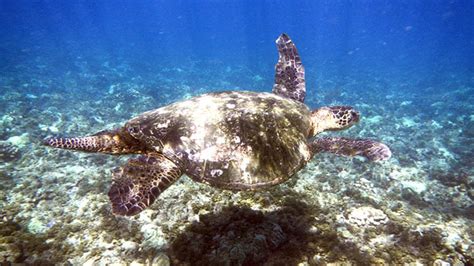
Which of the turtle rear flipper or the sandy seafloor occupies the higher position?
the turtle rear flipper

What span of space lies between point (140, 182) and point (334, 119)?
3646mm

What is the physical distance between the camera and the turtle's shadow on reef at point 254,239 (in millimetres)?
4102

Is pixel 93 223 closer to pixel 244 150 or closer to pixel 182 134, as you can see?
pixel 182 134

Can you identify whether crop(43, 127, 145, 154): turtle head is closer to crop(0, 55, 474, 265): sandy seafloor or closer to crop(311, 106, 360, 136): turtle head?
crop(0, 55, 474, 265): sandy seafloor

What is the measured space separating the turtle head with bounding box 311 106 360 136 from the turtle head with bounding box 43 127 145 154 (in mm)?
3186

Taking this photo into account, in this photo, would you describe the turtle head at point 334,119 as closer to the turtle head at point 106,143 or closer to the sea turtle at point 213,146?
the sea turtle at point 213,146

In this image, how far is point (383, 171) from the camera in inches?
306

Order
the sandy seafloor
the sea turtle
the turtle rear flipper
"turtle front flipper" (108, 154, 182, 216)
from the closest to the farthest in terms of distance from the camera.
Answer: "turtle front flipper" (108, 154, 182, 216), the sea turtle, the sandy seafloor, the turtle rear flipper

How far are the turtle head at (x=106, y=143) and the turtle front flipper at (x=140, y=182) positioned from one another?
468 mm

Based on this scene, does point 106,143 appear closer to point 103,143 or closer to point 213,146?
point 103,143

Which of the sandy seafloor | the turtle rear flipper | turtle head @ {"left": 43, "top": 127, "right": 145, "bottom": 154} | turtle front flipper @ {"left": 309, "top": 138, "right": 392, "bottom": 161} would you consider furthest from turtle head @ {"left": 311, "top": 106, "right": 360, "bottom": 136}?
turtle head @ {"left": 43, "top": 127, "right": 145, "bottom": 154}

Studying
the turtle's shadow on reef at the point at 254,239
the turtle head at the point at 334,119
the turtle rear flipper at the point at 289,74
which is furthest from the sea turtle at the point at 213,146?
the turtle rear flipper at the point at 289,74

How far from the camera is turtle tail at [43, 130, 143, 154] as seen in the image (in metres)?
4.13

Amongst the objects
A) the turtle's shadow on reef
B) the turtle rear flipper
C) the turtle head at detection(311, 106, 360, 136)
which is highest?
the turtle rear flipper
